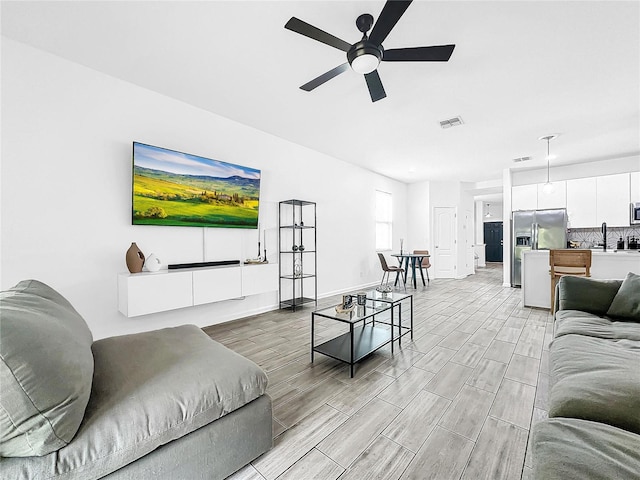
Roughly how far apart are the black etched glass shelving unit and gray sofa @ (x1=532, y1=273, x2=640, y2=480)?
326 cm

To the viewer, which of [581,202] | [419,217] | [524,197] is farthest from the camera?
[419,217]

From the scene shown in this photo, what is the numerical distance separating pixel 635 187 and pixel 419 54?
21.3 feet

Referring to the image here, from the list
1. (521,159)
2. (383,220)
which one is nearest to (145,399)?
(383,220)

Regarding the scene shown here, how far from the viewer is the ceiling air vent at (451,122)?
392 centimetres

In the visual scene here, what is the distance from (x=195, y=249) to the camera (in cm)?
360

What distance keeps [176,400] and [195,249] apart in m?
2.61

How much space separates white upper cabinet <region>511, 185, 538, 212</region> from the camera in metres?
6.56

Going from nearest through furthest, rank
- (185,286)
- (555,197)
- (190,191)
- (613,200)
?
(185,286)
(190,191)
(613,200)
(555,197)

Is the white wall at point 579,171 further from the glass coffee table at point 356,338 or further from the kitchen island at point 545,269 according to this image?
the glass coffee table at point 356,338

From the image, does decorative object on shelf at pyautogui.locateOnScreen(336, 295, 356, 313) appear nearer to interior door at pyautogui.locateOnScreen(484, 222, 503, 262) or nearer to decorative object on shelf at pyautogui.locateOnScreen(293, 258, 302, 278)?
decorative object on shelf at pyautogui.locateOnScreen(293, 258, 302, 278)

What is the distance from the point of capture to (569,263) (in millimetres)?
4027

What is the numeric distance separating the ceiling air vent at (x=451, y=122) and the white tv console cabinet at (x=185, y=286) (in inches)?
129

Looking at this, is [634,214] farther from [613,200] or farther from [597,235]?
[597,235]

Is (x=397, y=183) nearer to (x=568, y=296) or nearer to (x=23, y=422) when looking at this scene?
(x=568, y=296)
